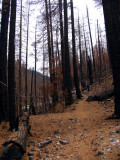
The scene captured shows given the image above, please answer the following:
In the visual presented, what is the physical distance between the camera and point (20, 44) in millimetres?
13570

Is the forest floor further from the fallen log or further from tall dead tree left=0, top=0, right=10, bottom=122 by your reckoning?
tall dead tree left=0, top=0, right=10, bottom=122

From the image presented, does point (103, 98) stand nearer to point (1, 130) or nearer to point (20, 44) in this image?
point (1, 130)

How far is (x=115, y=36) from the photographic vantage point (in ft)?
16.1

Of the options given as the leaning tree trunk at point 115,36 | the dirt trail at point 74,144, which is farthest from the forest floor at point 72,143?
the leaning tree trunk at point 115,36

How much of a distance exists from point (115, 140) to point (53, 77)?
5.77 m

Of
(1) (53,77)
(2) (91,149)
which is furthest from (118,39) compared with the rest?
(1) (53,77)

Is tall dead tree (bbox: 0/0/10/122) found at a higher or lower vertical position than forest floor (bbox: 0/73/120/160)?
higher

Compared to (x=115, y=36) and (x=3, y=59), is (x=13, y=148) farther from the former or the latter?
(x=115, y=36)

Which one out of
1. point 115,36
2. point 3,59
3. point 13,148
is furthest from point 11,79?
point 115,36

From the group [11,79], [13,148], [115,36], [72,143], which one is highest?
[115,36]

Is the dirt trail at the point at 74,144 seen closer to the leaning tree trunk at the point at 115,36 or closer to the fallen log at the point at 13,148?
the fallen log at the point at 13,148

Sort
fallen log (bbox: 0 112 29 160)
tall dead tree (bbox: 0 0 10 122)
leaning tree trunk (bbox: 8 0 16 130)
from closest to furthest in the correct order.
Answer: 1. fallen log (bbox: 0 112 29 160)
2. leaning tree trunk (bbox: 8 0 16 130)
3. tall dead tree (bbox: 0 0 10 122)

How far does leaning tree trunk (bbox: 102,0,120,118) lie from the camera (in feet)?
15.7

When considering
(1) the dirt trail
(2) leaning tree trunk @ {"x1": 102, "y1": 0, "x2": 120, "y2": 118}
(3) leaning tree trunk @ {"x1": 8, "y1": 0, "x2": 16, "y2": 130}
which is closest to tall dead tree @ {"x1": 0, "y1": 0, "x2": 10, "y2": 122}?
(3) leaning tree trunk @ {"x1": 8, "y1": 0, "x2": 16, "y2": 130}
